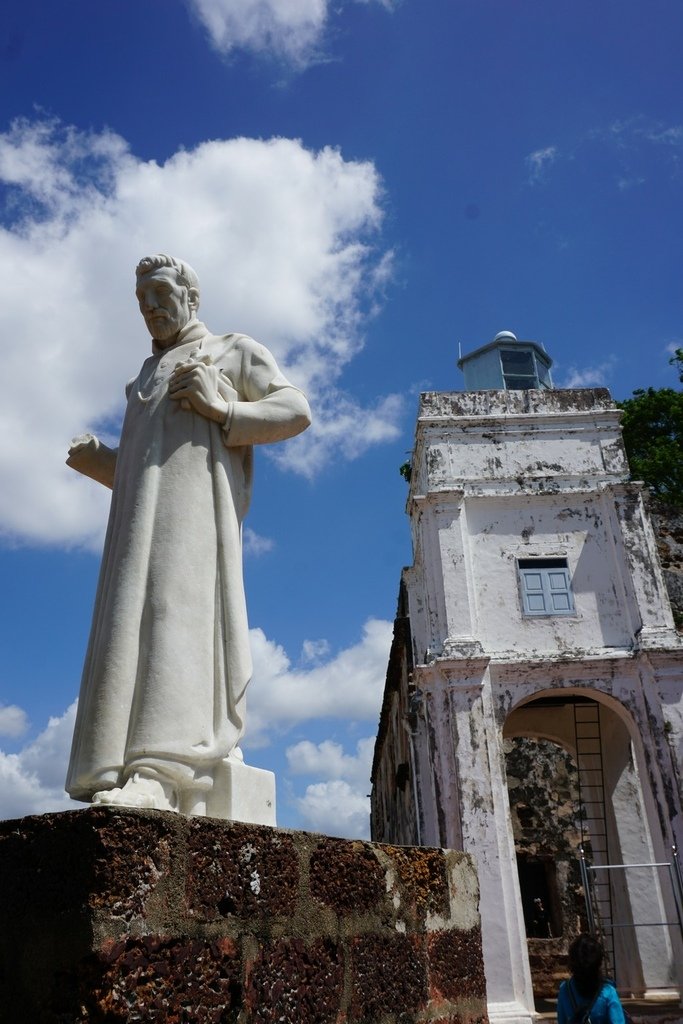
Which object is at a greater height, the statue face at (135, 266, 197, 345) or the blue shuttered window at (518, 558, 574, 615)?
the blue shuttered window at (518, 558, 574, 615)

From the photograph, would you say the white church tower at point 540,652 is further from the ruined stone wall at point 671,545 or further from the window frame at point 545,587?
the ruined stone wall at point 671,545

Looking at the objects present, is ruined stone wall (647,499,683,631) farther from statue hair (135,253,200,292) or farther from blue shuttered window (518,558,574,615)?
statue hair (135,253,200,292)

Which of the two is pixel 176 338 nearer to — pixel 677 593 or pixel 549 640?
pixel 549 640

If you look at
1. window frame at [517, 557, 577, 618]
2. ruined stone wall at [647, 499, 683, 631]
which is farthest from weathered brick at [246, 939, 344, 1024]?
ruined stone wall at [647, 499, 683, 631]

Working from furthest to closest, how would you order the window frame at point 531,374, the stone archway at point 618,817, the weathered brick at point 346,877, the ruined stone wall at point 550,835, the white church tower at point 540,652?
the window frame at point 531,374 → the ruined stone wall at point 550,835 → the stone archway at point 618,817 → the white church tower at point 540,652 → the weathered brick at point 346,877

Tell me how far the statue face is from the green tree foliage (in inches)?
573

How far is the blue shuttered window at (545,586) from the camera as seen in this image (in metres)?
10.9

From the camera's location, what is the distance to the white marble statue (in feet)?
6.57

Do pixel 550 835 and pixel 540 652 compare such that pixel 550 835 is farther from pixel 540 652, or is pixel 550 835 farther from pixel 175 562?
pixel 175 562

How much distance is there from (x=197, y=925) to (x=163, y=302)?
1.79 m

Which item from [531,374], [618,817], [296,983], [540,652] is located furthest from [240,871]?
[531,374]

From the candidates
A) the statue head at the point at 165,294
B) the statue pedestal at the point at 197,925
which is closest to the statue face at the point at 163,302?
the statue head at the point at 165,294

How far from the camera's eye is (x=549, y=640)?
10.7 meters

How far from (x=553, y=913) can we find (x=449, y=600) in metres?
6.76
